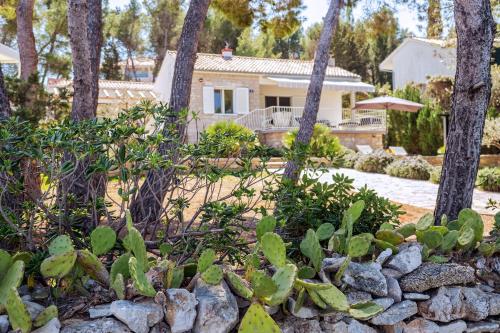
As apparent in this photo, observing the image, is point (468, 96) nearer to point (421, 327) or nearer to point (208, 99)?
point (421, 327)

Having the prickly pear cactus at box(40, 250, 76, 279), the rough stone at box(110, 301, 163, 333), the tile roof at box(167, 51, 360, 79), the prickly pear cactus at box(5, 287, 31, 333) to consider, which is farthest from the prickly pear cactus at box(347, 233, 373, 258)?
the tile roof at box(167, 51, 360, 79)

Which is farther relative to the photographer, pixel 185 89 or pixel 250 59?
pixel 250 59

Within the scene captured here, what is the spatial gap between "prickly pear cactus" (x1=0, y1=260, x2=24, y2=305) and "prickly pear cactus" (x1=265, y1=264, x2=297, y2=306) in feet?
4.42

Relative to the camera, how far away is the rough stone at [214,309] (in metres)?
2.80

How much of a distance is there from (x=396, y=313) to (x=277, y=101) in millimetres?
23571

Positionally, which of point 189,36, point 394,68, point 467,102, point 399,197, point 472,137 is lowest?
point 399,197

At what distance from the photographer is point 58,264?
274 cm

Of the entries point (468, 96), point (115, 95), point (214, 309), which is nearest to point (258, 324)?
point (214, 309)

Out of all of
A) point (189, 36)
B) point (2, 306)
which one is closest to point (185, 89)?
point (189, 36)

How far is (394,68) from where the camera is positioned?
2977cm

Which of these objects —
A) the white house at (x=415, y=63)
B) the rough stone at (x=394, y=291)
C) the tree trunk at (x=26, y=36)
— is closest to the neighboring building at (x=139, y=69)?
the white house at (x=415, y=63)

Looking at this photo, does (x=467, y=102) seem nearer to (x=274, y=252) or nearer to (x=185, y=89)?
(x=274, y=252)

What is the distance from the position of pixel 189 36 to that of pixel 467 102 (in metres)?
3.28

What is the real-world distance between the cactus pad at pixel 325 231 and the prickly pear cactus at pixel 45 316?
1.98 meters
